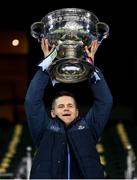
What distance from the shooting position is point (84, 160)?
362cm

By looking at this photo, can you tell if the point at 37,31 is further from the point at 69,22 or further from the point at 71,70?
the point at 71,70

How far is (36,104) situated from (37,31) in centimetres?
54

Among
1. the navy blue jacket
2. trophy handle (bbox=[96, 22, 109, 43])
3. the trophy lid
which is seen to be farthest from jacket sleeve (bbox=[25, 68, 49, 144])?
trophy handle (bbox=[96, 22, 109, 43])

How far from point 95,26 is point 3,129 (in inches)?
214

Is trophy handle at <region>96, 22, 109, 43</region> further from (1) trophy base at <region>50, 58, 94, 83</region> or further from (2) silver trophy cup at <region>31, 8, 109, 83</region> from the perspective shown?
(1) trophy base at <region>50, 58, 94, 83</region>

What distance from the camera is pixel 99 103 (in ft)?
12.5

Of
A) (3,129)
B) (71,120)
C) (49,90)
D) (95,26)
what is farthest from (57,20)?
(49,90)

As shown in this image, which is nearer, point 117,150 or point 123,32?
point 117,150

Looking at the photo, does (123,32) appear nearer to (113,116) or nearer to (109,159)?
(113,116)

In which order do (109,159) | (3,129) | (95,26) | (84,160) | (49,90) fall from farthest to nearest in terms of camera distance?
(49,90)
(3,129)
(109,159)
(95,26)
(84,160)

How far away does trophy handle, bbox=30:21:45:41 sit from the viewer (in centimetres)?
390

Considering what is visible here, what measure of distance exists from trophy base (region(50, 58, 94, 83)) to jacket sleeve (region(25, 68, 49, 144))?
0.25ft

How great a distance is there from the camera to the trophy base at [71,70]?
12.1 feet

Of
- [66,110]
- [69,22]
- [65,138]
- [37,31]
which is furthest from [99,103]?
[37,31]
